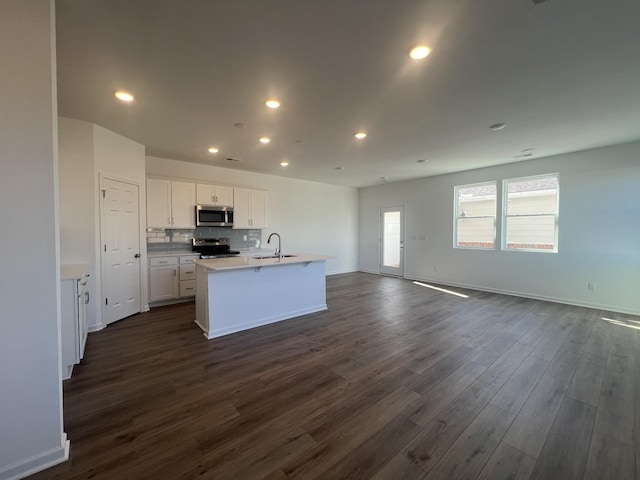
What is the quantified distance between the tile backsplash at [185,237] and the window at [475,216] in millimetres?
4992

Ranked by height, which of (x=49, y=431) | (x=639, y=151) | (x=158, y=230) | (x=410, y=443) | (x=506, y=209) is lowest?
(x=410, y=443)

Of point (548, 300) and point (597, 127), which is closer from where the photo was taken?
point (597, 127)

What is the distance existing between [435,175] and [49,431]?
24.1 ft

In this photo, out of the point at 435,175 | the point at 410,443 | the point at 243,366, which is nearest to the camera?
the point at 410,443

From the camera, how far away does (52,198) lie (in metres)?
1.49

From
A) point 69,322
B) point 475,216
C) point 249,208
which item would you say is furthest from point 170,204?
point 475,216

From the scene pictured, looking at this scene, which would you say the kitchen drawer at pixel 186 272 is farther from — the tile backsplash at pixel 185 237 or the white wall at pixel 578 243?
the white wall at pixel 578 243

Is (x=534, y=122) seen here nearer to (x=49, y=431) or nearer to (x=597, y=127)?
(x=597, y=127)

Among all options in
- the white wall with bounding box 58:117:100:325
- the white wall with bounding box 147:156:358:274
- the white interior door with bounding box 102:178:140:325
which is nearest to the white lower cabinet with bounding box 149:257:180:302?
the white interior door with bounding box 102:178:140:325

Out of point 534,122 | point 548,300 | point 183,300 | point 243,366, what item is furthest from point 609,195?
point 183,300

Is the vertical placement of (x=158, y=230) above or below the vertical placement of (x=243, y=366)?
above

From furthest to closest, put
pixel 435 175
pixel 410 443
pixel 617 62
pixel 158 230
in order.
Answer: pixel 435 175
pixel 158 230
pixel 617 62
pixel 410 443

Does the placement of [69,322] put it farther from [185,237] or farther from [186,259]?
[185,237]

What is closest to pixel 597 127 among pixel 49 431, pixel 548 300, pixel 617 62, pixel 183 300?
pixel 617 62
